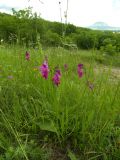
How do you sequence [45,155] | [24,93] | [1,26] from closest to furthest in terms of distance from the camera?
1. [45,155]
2. [24,93]
3. [1,26]

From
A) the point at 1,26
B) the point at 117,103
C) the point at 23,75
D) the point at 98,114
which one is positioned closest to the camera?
the point at 98,114

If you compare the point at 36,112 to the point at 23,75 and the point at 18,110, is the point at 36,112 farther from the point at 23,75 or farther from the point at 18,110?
the point at 23,75

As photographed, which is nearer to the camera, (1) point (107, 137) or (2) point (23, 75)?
(1) point (107, 137)

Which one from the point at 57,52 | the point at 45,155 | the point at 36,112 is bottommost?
the point at 45,155

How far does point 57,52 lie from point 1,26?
15.3ft

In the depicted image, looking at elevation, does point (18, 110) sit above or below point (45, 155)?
above

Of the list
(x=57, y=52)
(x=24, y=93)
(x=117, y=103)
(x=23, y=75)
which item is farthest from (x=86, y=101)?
(x=57, y=52)

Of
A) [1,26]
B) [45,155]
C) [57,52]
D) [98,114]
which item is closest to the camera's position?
[45,155]

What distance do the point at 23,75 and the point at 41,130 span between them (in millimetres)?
621

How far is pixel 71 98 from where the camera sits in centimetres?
188

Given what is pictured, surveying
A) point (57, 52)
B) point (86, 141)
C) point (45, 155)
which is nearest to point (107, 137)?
point (86, 141)

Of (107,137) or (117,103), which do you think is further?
(117,103)

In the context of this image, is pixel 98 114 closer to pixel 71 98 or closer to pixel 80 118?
pixel 80 118

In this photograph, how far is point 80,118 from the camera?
5.55 feet
